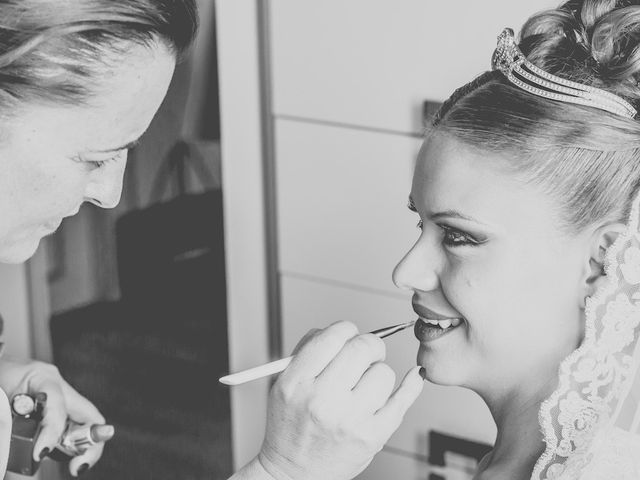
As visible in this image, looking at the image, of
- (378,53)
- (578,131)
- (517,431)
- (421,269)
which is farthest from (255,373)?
(378,53)

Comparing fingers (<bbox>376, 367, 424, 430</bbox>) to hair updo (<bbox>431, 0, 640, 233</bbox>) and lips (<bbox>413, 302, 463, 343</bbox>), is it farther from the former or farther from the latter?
hair updo (<bbox>431, 0, 640, 233</bbox>)

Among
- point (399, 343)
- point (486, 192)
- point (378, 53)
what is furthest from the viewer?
point (399, 343)

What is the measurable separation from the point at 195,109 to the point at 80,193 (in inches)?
42.9

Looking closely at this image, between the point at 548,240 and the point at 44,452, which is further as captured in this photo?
the point at 44,452

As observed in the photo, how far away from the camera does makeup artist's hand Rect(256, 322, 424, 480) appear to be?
4.02 feet

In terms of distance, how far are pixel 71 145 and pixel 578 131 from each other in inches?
23.0

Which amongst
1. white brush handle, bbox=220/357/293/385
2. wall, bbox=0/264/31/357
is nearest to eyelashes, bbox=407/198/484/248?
white brush handle, bbox=220/357/293/385

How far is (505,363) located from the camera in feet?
4.46

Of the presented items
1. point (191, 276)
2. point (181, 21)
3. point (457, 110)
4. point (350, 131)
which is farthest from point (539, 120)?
point (191, 276)

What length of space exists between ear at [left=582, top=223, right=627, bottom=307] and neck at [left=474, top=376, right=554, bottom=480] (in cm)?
14

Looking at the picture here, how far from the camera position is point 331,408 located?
1.22m

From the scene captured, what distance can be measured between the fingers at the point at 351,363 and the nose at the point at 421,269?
137mm

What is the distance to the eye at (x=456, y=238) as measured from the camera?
1332 millimetres

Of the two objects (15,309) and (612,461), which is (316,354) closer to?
(612,461)
